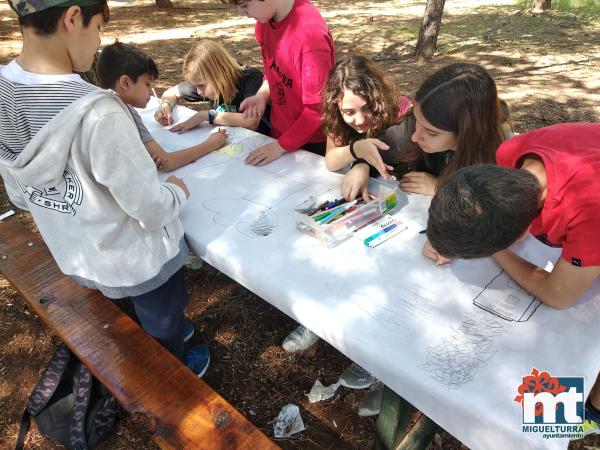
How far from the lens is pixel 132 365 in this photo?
1.40 meters

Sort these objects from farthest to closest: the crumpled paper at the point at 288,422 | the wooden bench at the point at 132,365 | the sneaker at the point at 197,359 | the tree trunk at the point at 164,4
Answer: the tree trunk at the point at 164,4 → the sneaker at the point at 197,359 → the crumpled paper at the point at 288,422 → the wooden bench at the point at 132,365

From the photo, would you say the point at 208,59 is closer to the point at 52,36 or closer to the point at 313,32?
the point at 313,32

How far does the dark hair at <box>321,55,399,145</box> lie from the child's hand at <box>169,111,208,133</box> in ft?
2.72

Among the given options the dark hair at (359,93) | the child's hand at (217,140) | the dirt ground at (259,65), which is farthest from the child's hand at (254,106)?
the dirt ground at (259,65)

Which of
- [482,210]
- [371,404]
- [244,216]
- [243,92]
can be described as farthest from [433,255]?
[243,92]

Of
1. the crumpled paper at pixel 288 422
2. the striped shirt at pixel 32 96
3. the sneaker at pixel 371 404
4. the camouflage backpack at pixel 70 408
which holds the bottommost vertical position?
the crumpled paper at pixel 288 422

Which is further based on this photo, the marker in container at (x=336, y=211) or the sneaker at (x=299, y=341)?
the sneaker at (x=299, y=341)

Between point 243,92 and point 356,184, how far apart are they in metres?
1.49

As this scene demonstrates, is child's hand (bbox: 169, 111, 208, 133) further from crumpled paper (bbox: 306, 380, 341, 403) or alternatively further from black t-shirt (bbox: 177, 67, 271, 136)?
crumpled paper (bbox: 306, 380, 341, 403)

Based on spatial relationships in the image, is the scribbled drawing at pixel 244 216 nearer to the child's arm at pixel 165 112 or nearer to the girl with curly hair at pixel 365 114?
the girl with curly hair at pixel 365 114

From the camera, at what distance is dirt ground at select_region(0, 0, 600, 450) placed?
5.87 ft

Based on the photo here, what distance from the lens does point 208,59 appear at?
96.3 inches

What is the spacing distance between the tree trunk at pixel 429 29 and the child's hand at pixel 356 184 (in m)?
5.06

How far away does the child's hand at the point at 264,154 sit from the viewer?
→ 6.34 feet
